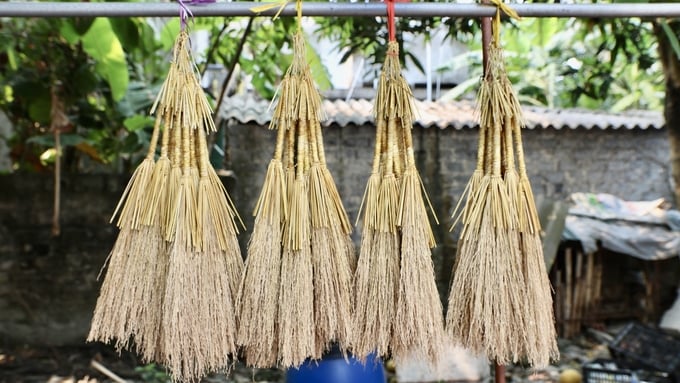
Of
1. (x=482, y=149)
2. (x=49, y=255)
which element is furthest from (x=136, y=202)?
(x=49, y=255)

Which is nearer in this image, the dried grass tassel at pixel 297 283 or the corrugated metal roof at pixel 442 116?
the dried grass tassel at pixel 297 283

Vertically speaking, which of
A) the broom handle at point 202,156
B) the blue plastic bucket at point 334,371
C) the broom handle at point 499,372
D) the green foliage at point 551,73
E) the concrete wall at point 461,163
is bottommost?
the blue plastic bucket at point 334,371

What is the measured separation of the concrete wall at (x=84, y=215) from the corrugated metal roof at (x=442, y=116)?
12cm

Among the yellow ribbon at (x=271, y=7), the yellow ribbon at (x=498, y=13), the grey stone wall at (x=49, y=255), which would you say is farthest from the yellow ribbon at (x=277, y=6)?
the grey stone wall at (x=49, y=255)

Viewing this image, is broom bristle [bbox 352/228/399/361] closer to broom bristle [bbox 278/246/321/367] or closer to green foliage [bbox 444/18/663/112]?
broom bristle [bbox 278/246/321/367]

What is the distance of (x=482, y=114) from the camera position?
153cm

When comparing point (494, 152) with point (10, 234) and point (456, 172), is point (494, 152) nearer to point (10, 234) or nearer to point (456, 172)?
point (456, 172)

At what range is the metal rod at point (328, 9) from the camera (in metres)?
1.43

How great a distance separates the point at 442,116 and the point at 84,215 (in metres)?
3.57

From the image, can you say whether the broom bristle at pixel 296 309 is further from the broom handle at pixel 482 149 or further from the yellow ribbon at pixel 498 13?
the yellow ribbon at pixel 498 13

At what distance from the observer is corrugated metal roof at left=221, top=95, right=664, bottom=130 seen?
5.52 m

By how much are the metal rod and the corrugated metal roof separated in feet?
12.0

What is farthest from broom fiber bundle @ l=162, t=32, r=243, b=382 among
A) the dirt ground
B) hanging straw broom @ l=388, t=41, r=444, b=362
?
the dirt ground

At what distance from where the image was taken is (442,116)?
5977 millimetres
